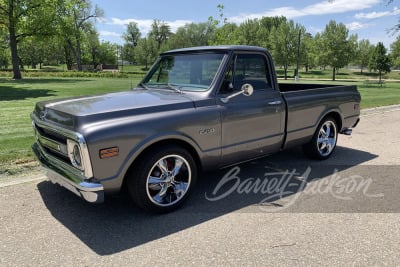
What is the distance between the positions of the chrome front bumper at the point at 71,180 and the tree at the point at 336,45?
41606 mm

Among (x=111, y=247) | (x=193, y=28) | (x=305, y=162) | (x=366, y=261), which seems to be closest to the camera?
(x=366, y=261)

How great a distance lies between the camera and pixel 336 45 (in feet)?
132

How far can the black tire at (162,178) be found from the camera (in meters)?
3.63

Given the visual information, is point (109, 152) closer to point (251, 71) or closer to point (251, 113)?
point (251, 113)

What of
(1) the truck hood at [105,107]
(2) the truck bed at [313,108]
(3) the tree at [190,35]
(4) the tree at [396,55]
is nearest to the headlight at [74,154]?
(1) the truck hood at [105,107]

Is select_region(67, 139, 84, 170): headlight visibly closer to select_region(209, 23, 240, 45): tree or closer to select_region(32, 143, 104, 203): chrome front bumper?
select_region(32, 143, 104, 203): chrome front bumper

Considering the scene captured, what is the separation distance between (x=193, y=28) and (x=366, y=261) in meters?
72.9

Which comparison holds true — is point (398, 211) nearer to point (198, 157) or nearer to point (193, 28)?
point (198, 157)

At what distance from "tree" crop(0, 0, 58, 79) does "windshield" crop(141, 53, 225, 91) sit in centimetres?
3095

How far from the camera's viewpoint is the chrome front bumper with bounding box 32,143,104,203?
327 centimetres

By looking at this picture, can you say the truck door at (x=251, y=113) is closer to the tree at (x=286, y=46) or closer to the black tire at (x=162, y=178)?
the black tire at (x=162, y=178)

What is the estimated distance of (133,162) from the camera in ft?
11.9

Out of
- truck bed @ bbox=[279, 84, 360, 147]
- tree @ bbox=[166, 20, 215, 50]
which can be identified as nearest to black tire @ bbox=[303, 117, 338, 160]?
truck bed @ bbox=[279, 84, 360, 147]

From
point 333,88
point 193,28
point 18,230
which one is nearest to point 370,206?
point 333,88
